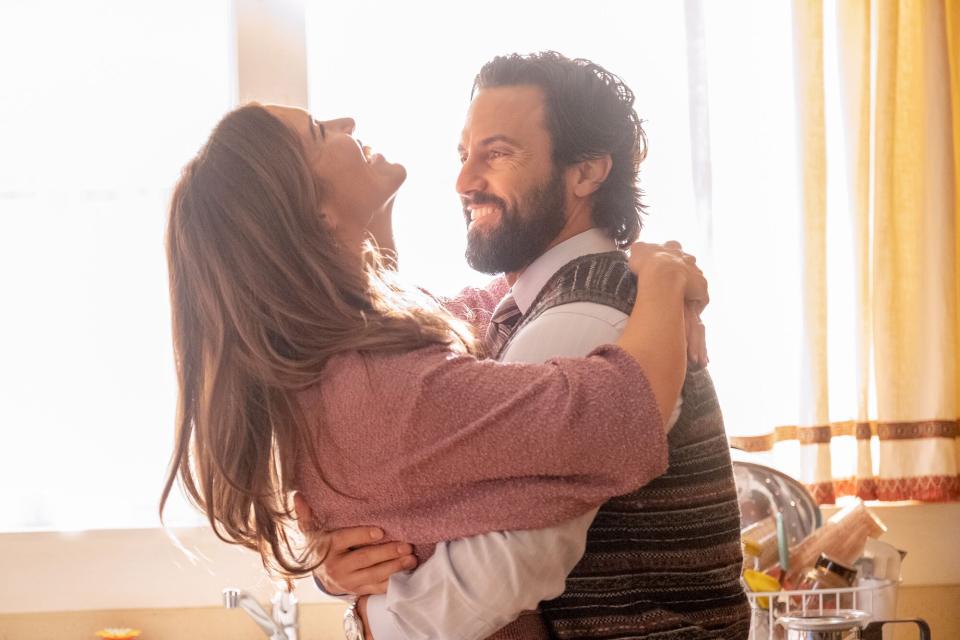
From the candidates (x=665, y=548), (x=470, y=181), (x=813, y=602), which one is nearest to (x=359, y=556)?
(x=665, y=548)

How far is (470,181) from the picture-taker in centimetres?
155

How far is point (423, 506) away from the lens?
117cm

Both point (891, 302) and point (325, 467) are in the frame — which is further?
point (891, 302)

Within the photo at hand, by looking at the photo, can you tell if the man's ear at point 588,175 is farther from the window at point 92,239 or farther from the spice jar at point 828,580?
the window at point 92,239

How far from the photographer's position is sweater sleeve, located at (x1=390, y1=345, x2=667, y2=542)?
3.61ft

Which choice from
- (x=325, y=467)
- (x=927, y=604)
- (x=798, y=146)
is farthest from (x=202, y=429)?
(x=927, y=604)

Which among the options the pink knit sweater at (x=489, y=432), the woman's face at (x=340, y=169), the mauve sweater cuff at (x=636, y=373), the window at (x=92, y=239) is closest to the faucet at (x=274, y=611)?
the window at (x=92, y=239)

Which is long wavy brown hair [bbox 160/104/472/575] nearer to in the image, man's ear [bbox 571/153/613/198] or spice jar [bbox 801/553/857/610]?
man's ear [bbox 571/153/613/198]

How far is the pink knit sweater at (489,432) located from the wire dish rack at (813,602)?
1.85 feet

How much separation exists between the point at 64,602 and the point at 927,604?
Result: 1772 mm

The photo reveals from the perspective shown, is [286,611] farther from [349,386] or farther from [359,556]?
[349,386]

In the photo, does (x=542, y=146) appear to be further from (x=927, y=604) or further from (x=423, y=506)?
(x=927, y=604)

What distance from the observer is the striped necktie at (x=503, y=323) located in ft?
4.88

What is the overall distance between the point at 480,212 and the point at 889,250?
1.13 metres
